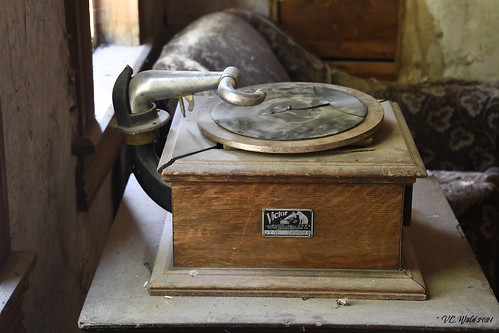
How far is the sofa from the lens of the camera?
2.26 meters

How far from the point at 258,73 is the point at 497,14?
1.22 meters

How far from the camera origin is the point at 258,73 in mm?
2457

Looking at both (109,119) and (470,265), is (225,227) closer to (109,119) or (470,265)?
(470,265)

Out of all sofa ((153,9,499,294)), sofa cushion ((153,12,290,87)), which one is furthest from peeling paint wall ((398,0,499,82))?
sofa cushion ((153,12,290,87))

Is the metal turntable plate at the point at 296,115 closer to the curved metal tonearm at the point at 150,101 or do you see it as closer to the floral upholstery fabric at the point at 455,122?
the curved metal tonearm at the point at 150,101

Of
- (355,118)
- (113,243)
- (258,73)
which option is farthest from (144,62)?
(355,118)

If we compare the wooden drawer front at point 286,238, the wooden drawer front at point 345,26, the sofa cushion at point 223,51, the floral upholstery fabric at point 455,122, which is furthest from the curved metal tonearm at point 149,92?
the wooden drawer front at point 345,26

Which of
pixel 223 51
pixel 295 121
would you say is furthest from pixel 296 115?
pixel 223 51

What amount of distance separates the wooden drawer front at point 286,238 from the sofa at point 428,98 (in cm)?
97

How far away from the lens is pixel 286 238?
1301 millimetres

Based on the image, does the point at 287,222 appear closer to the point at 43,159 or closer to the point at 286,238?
the point at 286,238

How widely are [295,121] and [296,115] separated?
0.03 m

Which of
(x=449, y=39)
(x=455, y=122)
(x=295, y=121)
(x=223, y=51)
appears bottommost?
(x=455, y=122)

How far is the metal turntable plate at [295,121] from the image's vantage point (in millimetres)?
1282
